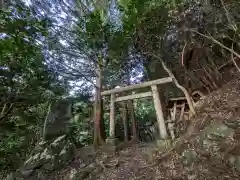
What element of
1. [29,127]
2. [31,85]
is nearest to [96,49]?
[31,85]

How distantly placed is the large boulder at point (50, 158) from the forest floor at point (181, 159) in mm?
324

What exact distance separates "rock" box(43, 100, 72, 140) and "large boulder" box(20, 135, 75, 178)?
1543 mm

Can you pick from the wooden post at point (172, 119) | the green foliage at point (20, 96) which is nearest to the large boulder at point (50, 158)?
the green foliage at point (20, 96)

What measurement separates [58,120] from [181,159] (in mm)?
7154

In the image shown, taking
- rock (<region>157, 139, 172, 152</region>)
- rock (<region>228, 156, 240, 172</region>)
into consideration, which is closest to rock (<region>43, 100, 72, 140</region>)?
rock (<region>157, 139, 172, 152</region>)

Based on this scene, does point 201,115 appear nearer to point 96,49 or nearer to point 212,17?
point 212,17

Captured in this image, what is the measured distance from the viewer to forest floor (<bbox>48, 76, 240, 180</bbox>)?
172 inches

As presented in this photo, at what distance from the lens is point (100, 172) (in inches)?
249

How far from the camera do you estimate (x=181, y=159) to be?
512 cm

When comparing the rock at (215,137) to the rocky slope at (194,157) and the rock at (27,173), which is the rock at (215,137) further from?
the rock at (27,173)

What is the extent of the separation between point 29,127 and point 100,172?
7.62 metres

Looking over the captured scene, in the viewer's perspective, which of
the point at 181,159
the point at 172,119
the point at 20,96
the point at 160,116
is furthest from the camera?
the point at 20,96

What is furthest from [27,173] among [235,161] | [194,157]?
[235,161]

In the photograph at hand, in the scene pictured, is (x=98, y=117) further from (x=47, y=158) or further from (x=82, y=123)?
(x=82, y=123)
